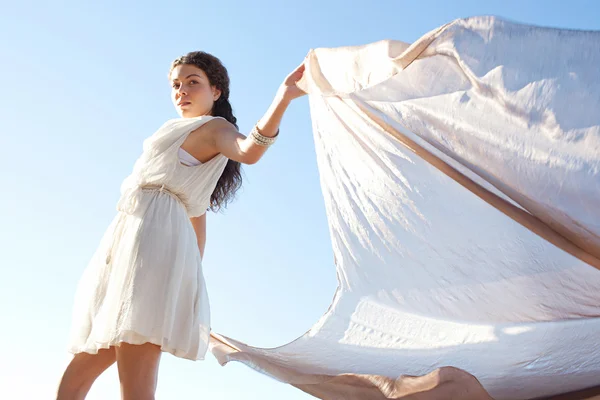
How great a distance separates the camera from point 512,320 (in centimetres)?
213

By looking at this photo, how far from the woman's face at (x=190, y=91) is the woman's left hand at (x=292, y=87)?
521 mm

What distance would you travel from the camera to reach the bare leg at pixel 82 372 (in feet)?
7.36

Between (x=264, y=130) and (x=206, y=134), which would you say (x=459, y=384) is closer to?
(x=264, y=130)

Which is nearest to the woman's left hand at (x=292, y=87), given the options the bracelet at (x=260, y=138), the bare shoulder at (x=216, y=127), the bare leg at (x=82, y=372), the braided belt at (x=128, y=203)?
the bracelet at (x=260, y=138)

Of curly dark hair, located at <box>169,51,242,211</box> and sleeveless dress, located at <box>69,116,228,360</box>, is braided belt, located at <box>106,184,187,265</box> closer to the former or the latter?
sleeveless dress, located at <box>69,116,228,360</box>

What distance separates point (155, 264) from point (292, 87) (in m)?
0.70

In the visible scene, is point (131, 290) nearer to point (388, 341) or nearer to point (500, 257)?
point (388, 341)

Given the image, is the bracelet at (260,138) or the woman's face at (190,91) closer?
the bracelet at (260,138)

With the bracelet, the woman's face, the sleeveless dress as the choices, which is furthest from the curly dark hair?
the bracelet

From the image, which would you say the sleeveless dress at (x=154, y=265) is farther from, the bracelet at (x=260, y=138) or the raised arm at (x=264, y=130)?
the bracelet at (x=260, y=138)

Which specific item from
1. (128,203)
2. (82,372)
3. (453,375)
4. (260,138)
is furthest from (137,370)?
(453,375)

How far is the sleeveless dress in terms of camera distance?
2.13 m

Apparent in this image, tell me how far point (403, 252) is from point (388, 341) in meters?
0.32

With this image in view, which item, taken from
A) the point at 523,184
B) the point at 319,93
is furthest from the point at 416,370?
the point at 319,93
